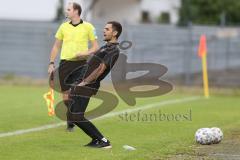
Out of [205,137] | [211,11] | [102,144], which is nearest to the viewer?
[102,144]

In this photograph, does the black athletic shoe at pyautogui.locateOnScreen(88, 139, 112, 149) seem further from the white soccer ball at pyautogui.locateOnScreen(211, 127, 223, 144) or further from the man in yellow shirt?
the man in yellow shirt

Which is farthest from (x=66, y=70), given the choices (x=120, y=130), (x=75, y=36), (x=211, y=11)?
(x=211, y=11)

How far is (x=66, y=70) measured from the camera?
13.2m

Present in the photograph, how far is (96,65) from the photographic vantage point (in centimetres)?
1079

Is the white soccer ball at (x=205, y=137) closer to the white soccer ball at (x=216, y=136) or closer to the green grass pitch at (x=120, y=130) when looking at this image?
the white soccer ball at (x=216, y=136)

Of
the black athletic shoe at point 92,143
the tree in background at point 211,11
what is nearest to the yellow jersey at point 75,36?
the black athletic shoe at point 92,143

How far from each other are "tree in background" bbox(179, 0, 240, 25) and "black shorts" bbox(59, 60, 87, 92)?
104 ft

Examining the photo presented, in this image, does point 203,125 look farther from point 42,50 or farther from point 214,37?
point 214,37

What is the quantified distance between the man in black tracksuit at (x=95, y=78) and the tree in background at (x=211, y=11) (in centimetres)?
3406

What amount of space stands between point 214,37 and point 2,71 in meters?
9.70

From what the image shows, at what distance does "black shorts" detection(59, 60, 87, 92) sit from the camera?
517 inches

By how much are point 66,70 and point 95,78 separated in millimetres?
2449

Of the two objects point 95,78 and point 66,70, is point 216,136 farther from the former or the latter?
point 66,70

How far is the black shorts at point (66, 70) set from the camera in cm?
1314
